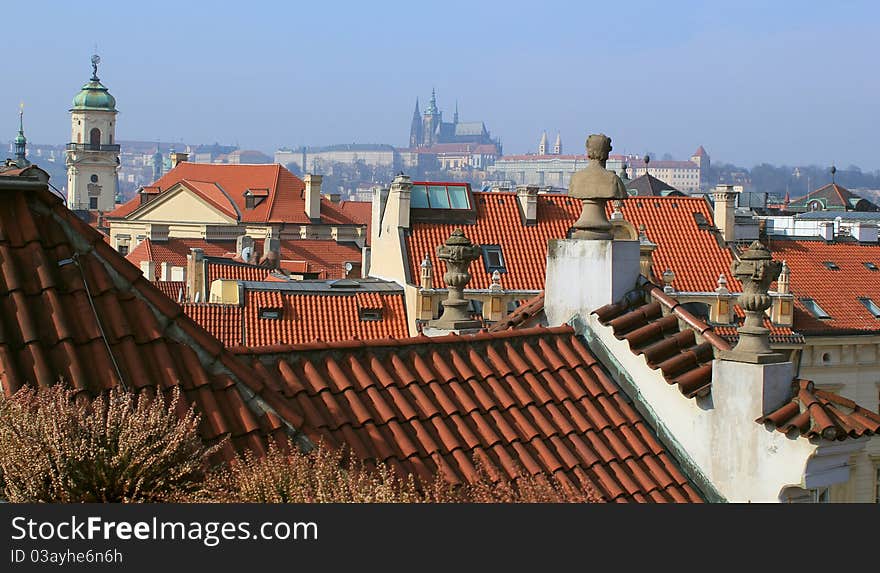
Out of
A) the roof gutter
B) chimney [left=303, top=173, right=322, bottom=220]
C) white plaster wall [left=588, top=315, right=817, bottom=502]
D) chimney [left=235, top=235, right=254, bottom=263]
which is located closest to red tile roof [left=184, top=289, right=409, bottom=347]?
chimney [left=235, top=235, right=254, bottom=263]

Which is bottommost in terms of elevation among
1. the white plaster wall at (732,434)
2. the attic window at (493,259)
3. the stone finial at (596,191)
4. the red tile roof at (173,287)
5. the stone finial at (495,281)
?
the red tile roof at (173,287)

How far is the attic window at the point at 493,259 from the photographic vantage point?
56125 millimetres

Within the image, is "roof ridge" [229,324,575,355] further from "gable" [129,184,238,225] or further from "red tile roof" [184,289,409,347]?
"gable" [129,184,238,225]

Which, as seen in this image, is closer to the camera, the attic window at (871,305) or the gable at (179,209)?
the attic window at (871,305)

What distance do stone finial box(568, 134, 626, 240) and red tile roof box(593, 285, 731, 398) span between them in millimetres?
661

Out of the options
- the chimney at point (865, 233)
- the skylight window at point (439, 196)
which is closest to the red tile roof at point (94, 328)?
the skylight window at point (439, 196)

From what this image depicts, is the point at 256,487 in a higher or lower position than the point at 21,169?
lower

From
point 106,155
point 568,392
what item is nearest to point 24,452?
point 568,392

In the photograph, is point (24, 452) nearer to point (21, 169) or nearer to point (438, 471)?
point (21, 169)

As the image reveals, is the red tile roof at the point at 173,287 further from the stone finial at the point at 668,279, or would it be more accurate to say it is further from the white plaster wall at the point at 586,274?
the white plaster wall at the point at 586,274

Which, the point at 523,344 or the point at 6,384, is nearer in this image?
the point at 6,384

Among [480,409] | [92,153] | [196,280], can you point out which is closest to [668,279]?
[196,280]

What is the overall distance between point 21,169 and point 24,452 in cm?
245

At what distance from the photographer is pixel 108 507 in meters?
7.10
